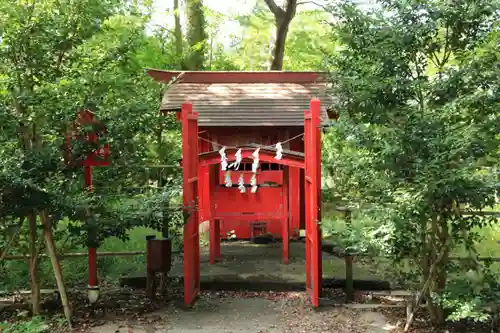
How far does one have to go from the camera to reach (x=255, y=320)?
6062 millimetres

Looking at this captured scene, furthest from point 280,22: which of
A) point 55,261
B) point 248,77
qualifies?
point 55,261

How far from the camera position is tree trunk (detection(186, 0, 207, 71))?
14.6 meters

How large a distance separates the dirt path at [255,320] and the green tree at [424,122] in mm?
740

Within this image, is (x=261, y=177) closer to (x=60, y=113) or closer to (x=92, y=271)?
(x=92, y=271)

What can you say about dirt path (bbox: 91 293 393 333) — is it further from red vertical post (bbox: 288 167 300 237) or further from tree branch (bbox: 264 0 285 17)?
tree branch (bbox: 264 0 285 17)

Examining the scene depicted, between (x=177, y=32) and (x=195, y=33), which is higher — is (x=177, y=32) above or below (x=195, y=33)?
above

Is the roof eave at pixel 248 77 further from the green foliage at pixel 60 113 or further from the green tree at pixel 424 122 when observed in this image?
the green tree at pixel 424 122

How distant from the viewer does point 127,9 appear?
12.9 meters

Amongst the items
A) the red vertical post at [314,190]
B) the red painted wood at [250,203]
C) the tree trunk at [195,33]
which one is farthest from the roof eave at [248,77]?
the tree trunk at [195,33]

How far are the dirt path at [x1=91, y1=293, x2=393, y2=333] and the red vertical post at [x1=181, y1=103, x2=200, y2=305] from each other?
0.35m

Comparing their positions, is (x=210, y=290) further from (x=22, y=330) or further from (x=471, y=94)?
(x=471, y=94)

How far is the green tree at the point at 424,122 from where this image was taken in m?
4.81

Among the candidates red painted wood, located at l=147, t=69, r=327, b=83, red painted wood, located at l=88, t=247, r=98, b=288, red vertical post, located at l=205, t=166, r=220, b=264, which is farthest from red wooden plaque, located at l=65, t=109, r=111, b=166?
red painted wood, located at l=147, t=69, r=327, b=83

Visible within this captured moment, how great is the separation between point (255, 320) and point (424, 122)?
3.17 m
